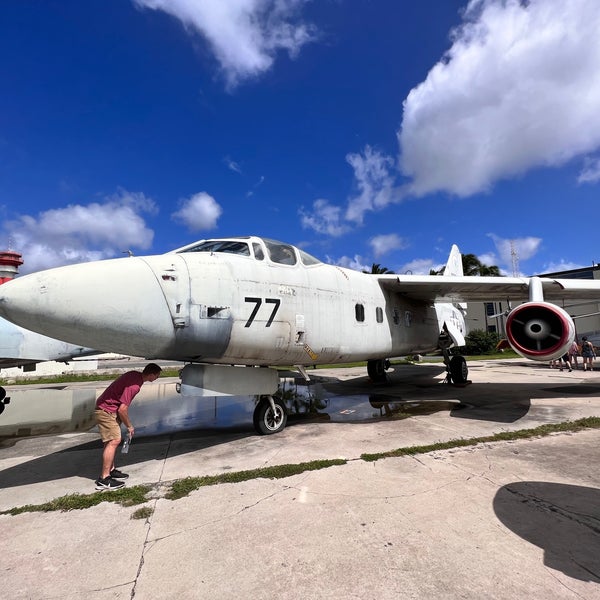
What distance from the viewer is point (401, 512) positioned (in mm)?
3492

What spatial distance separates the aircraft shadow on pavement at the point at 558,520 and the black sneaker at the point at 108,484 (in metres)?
4.11

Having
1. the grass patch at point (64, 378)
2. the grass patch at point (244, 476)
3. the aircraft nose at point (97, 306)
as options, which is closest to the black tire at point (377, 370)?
the grass patch at point (244, 476)

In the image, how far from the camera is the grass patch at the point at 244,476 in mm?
4199

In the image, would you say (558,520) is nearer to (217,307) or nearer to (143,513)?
(143,513)

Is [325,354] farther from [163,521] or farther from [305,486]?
[163,521]

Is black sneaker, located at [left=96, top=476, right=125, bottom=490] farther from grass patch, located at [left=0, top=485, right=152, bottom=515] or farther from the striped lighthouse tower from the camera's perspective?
the striped lighthouse tower

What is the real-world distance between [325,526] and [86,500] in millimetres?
2639

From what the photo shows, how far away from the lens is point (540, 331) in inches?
270

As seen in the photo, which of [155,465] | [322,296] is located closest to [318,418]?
[322,296]

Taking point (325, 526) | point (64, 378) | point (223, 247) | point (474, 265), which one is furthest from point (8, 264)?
point (474, 265)

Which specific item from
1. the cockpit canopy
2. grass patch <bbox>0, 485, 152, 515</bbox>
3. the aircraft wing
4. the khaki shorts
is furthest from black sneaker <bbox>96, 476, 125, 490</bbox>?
the aircraft wing

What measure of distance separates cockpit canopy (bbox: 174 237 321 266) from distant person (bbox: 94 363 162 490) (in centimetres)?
227

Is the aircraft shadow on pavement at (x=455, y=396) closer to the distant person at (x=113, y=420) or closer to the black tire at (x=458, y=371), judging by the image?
the black tire at (x=458, y=371)

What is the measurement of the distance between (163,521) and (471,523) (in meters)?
2.83
